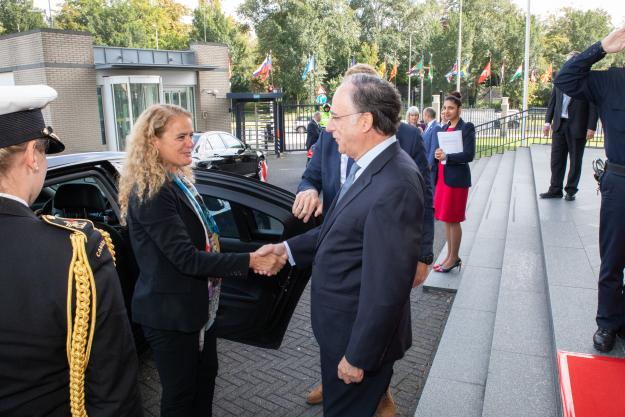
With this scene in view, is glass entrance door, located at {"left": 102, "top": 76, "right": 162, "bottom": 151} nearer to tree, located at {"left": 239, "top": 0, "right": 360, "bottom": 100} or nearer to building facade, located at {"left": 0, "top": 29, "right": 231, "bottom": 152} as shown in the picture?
building facade, located at {"left": 0, "top": 29, "right": 231, "bottom": 152}

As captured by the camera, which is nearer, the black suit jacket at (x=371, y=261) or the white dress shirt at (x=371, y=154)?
the black suit jacket at (x=371, y=261)

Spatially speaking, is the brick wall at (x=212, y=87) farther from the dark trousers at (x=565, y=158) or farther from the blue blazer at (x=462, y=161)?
the blue blazer at (x=462, y=161)

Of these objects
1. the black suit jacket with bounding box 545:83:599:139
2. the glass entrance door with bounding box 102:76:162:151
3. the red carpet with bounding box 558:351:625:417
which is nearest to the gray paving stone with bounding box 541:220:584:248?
the black suit jacket with bounding box 545:83:599:139

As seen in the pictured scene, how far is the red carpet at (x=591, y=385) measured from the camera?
2.62m

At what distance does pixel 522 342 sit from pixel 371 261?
7.89 ft

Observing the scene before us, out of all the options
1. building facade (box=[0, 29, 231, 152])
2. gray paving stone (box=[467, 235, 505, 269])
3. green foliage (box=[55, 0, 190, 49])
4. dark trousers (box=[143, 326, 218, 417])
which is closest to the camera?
dark trousers (box=[143, 326, 218, 417])

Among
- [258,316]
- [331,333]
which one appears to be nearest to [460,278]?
[258,316]

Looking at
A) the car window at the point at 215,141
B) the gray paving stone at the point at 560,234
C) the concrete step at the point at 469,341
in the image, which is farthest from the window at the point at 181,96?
the gray paving stone at the point at 560,234

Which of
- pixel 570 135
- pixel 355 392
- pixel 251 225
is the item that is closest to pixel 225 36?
pixel 570 135

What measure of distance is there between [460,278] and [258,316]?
2.85m

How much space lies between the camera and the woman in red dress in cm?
528

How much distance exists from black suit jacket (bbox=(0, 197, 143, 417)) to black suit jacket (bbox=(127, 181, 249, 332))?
96 cm

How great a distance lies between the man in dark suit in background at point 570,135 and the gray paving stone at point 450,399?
490 cm

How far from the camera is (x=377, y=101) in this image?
2086 mm
